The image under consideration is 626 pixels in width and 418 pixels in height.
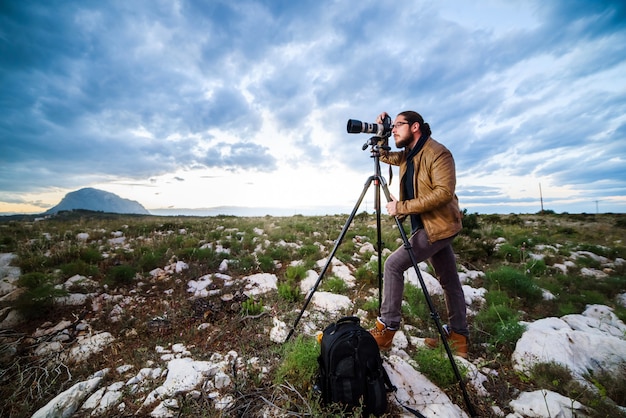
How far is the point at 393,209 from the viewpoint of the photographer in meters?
2.85

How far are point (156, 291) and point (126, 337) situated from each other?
137cm

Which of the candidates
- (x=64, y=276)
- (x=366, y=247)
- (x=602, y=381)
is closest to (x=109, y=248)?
(x=64, y=276)

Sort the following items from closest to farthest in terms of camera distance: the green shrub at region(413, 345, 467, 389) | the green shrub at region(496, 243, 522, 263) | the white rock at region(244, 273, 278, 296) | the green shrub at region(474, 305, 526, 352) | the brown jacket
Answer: the green shrub at region(413, 345, 467, 389) < the brown jacket < the green shrub at region(474, 305, 526, 352) < the white rock at region(244, 273, 278, 296) < the green shrub at region(496, 243, 522, 263)

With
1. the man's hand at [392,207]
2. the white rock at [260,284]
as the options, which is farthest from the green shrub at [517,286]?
the white rock at [260,284]

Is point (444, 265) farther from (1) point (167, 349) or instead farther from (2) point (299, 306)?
(1) point (167, 349)

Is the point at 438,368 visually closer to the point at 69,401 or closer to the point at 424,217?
the point at 424,217

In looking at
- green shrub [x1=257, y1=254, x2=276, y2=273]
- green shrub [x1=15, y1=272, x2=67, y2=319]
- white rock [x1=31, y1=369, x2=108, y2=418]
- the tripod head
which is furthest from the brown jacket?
green shrub [x1=15, y1=272, x2=67, y2=319]

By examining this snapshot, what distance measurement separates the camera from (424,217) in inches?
114

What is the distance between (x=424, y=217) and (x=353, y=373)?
179 centimetres

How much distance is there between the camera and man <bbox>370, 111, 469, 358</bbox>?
2.73 meters

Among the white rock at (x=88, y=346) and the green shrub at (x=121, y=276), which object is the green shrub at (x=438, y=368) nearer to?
the white rock at (x=88, y=346)

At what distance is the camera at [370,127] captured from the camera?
2.96 metres

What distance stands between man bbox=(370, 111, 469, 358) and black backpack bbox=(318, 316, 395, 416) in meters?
0.81

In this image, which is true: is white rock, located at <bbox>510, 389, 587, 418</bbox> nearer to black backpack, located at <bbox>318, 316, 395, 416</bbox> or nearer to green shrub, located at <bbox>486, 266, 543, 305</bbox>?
black backpack, located at <bbox>318, 316, 395, 416</bbox>
